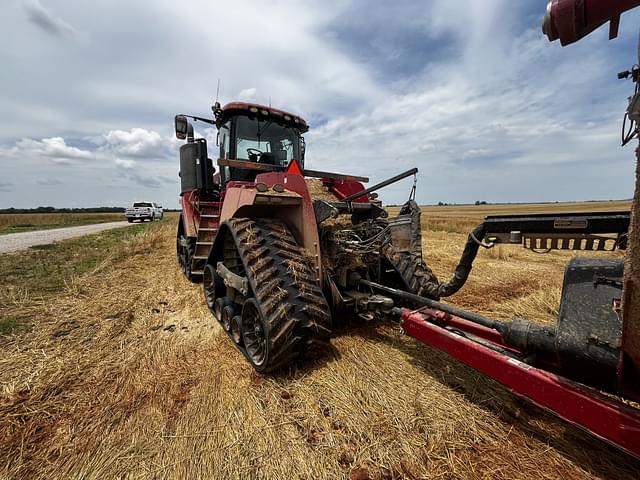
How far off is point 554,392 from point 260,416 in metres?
1.83

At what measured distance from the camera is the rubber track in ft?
8.36

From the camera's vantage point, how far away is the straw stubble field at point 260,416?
71.9 inches

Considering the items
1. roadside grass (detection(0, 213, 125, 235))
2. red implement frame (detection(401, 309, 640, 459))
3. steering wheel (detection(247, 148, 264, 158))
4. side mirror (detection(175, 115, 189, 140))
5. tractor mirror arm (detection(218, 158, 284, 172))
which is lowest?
roadside grass (detection(0, 213, 125, 235))

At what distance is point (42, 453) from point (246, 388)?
4.30ft

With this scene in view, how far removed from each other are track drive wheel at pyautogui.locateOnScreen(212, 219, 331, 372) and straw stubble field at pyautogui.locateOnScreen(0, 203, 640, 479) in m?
0.25

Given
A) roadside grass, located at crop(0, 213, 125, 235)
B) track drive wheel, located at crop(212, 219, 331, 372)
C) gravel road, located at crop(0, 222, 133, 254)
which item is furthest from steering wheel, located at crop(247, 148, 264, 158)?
roadside grass, located at crop(0, 213, 125, 235)

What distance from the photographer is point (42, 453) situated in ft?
6.43

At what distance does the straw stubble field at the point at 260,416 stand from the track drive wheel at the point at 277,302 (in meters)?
0.25

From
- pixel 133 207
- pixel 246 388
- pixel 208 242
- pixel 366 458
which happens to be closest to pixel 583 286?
pixel 366 458

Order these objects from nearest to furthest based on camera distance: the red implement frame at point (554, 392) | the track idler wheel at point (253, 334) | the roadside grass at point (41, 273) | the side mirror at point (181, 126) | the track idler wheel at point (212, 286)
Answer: the red implement frame at point (554, 392) < the track idler wheel at point (253, 334) < the track idler wheel at point (212, 286) < the roadside grass at point (41, 273) < the side mirror at point (181, 126)

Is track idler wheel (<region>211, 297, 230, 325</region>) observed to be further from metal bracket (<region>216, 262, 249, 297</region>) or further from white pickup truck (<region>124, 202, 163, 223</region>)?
white pickup truck (<region>124, 202, 163, 223</region>)

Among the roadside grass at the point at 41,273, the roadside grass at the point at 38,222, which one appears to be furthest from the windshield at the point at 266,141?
the roadside grass at the point at 38,222

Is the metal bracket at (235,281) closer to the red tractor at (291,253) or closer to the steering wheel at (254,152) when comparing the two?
the red tractor at (291,253)

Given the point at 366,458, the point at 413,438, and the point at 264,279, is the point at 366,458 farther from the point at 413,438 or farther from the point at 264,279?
the point at 264,279
